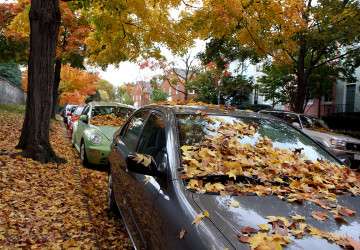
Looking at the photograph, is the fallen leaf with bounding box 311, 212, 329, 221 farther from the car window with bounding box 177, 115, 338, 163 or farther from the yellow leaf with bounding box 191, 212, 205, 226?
the car window with bounding box 177, 115, 338, 163

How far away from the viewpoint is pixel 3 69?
4250 cm

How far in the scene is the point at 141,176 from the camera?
2.94 meters

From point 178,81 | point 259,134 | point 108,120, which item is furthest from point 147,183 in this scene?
point 178,81

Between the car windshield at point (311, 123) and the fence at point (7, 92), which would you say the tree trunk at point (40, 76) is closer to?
the car windshield at point (311, 123)

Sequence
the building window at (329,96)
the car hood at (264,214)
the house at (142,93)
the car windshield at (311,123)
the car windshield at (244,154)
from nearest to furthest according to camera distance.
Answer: the car hood at (264,214) → the car windshield at (244,154) → the car windshield at (311,123) → the building window at (329,96) → the house at (142,93)

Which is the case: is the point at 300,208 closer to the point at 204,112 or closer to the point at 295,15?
the point at 204,112

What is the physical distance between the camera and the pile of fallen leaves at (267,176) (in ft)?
5.55

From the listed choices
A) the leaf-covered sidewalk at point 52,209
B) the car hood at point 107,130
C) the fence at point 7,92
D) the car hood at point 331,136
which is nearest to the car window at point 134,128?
the leaf-covered sidewalk at point 52,209

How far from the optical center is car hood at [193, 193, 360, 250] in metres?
1.61

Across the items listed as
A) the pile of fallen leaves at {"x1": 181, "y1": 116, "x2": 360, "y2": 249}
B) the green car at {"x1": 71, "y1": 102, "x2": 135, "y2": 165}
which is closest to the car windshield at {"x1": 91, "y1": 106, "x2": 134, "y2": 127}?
the green car at {"x1": 71, "y1": 102, "x2": 135, "y2": 165}

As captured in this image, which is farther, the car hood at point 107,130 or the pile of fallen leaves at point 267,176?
the car hood at point 107,130

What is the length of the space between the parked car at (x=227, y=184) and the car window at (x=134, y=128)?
0.11 meters

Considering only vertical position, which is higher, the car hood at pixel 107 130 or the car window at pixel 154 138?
the car window at pixel 154 138

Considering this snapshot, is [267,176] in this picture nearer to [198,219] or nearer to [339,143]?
[198,219]
